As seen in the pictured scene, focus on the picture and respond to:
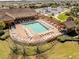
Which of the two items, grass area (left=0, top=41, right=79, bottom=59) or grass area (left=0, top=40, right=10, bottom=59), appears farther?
grass area (left=0, top=40, right=10, bottom=59)

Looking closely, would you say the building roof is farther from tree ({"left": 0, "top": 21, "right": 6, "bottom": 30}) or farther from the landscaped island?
tree ({"left": 0, "top": 21, "right": 6, "bottom": 30})

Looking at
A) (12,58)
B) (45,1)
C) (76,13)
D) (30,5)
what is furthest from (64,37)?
(45,1)

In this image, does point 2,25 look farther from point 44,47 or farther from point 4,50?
point 44,47

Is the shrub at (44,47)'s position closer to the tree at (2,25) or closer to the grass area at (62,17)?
the tree at (2,25)

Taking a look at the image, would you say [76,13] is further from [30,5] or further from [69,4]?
[30,5]

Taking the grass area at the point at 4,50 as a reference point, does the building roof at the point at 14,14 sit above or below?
above

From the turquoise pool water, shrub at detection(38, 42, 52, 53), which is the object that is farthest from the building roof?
shrub at detection(38, 42, 52, 53)

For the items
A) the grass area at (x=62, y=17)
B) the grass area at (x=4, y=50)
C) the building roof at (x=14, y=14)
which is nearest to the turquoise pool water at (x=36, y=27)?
the building roof at (x=14, y=14)
